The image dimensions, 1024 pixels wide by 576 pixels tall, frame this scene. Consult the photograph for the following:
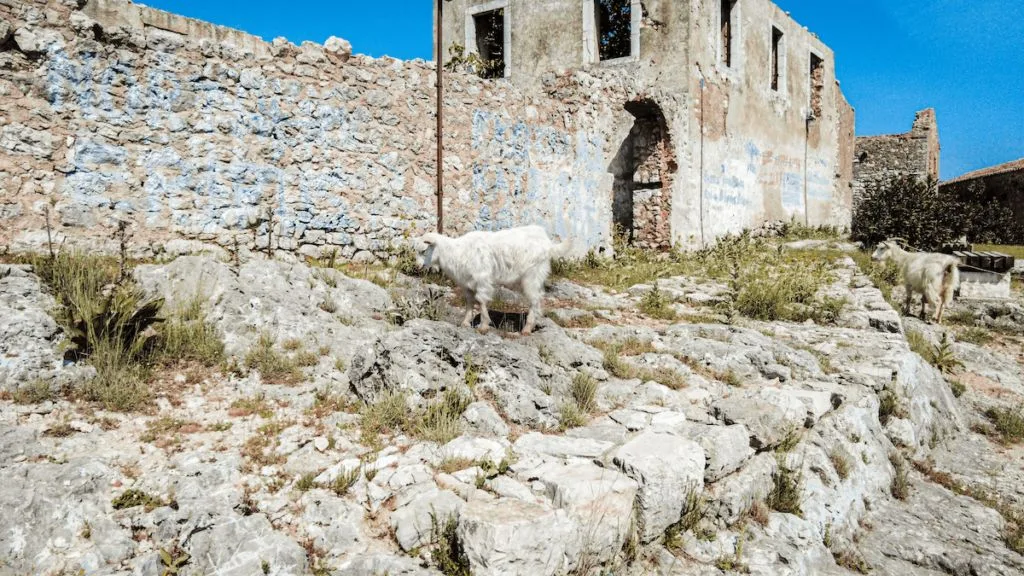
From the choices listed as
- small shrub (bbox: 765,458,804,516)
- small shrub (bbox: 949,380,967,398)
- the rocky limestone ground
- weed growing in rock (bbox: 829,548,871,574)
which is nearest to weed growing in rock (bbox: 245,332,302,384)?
the rocky limestone ground

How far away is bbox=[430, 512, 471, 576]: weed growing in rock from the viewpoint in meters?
2.50

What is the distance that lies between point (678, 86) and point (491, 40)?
5.48 meters

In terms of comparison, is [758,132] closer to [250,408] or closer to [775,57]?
[775,57]

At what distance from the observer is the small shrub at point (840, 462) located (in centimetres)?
414

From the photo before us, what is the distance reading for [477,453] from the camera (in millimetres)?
3330

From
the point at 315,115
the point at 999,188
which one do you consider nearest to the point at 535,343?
the point at 315,115

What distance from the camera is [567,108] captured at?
35.7 ft

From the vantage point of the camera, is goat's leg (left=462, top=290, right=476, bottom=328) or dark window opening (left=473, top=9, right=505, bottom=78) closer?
goat's leg (left=462, top=290, right=476, bottom=328)

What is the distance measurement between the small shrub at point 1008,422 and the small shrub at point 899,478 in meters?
1.85

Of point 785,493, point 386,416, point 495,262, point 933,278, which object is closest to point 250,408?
point 386,416

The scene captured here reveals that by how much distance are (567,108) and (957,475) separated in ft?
26.2

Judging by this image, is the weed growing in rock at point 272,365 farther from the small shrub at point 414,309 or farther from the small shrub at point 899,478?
the small shrub at point 899,478

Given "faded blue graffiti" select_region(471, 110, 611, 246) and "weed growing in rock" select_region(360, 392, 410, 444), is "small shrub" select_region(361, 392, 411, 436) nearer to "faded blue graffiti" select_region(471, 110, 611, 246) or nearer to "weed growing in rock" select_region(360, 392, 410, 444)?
"weed growing in rock" select_region(360, 392, 410, 444)

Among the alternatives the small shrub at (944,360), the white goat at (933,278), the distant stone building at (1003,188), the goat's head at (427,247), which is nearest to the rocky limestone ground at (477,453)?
the goat's head at (427,247)
